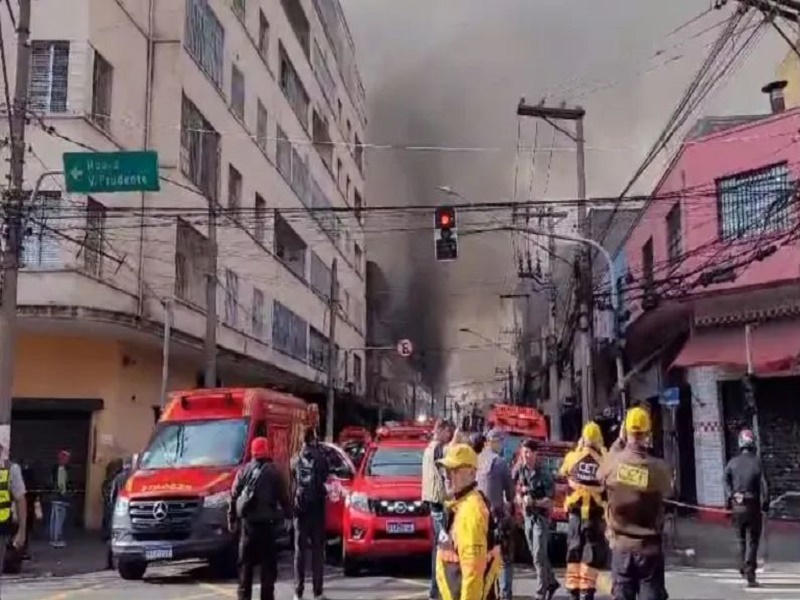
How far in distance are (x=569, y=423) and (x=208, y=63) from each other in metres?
28.4

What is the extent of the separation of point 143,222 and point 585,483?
698 inches

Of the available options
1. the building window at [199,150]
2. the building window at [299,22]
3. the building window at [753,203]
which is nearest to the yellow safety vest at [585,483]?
the building window at [753,203]

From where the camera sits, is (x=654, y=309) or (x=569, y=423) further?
(x=569, y=423)

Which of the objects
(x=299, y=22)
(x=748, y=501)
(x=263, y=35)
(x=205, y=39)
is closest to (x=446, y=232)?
(x=748, y=501)

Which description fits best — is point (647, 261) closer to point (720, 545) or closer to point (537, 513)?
point (720, 545)

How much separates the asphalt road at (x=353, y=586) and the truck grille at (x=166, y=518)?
0.69 metres

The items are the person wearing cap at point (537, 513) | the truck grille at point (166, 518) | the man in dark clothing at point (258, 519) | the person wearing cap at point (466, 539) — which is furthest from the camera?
the truck grille at point (166, 518)

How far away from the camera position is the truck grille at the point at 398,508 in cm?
1400

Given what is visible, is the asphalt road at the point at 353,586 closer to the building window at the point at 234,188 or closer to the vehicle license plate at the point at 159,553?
the vehicle license plate at the point at 159,553

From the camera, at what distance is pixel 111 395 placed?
2581 centimetres

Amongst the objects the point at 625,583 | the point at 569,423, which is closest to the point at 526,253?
the point at 569,423

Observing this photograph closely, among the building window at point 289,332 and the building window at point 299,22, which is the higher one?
the building window at point 299,22

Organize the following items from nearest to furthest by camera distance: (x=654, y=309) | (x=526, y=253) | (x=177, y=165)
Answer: (x=654, y=309) < (x=177, y=165) < (x=526, y=253)

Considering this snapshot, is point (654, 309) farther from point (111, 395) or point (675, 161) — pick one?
point (111, 395)
